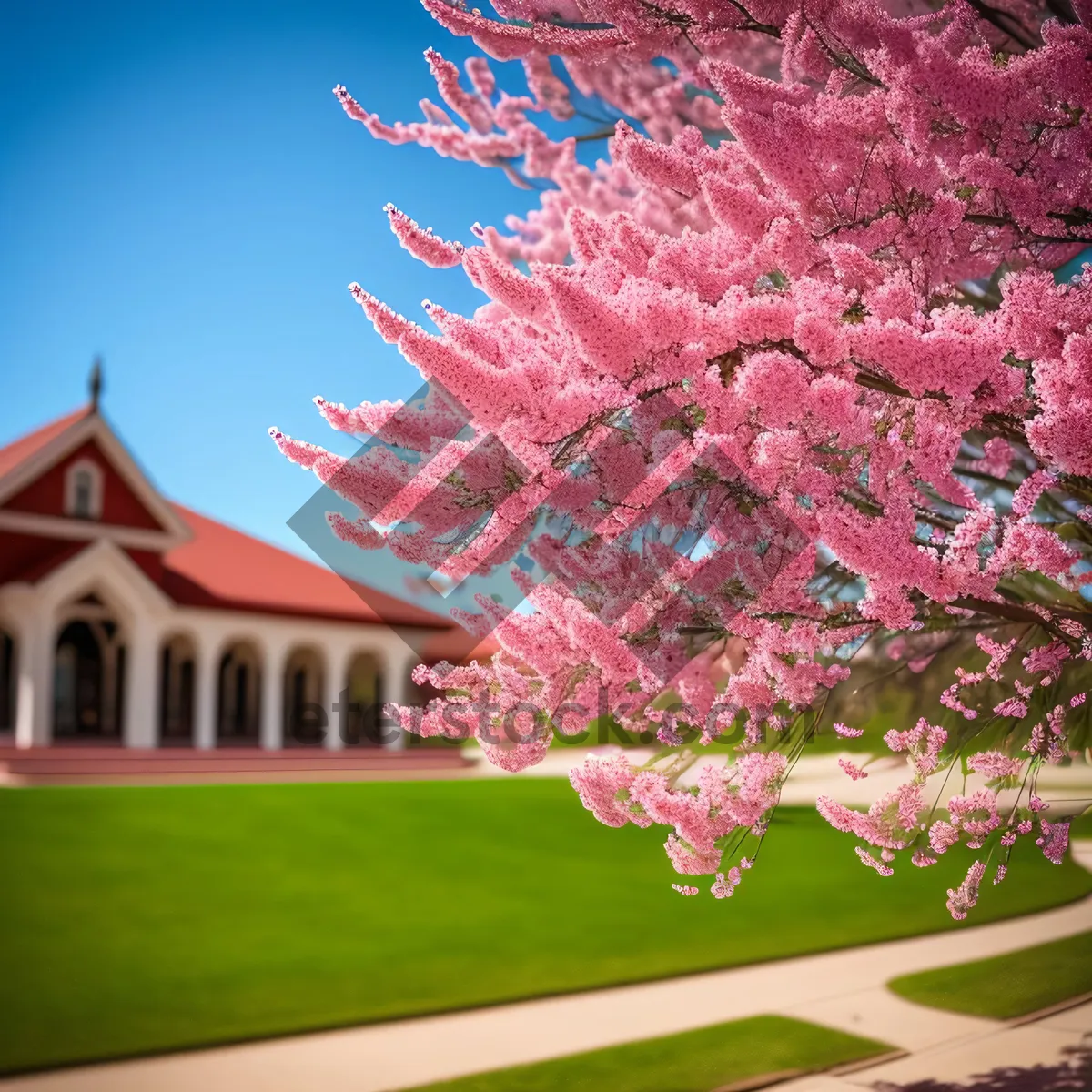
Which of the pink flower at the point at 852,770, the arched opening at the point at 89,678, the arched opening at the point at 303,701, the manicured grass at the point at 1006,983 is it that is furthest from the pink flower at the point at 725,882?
the arched opening at the point at 303,701

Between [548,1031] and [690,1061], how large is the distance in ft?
3.56

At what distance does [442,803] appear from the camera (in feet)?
62.8

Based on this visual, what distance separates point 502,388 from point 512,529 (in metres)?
0.84

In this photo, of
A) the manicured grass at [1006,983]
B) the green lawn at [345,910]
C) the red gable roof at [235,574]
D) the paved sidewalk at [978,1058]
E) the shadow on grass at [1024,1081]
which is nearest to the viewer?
the shadow on grass at [1024,1081]

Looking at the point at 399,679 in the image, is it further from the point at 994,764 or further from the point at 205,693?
the point at 994,764

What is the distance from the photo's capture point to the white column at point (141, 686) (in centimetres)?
2333

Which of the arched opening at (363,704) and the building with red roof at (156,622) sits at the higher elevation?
the building with red roof at (156,622)

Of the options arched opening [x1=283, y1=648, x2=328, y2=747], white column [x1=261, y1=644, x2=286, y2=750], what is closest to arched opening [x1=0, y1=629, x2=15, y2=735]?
white column [x1=261, y1=644, x2=286, y2=750]

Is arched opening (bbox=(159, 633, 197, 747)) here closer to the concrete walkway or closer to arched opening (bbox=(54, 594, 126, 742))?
arched opening (bbox=(54, 594, 126, 742))

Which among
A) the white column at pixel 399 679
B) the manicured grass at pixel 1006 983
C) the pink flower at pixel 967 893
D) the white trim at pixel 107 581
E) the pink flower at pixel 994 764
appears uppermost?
the white trim at pixel 107 581

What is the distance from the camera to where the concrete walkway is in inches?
249

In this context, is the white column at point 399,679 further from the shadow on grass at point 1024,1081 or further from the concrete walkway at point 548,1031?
the shadow on grass at point 1024,1081

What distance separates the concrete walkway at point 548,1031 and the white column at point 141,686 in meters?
17.5

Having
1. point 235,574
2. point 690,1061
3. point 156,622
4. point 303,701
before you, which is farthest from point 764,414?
point 303,701
